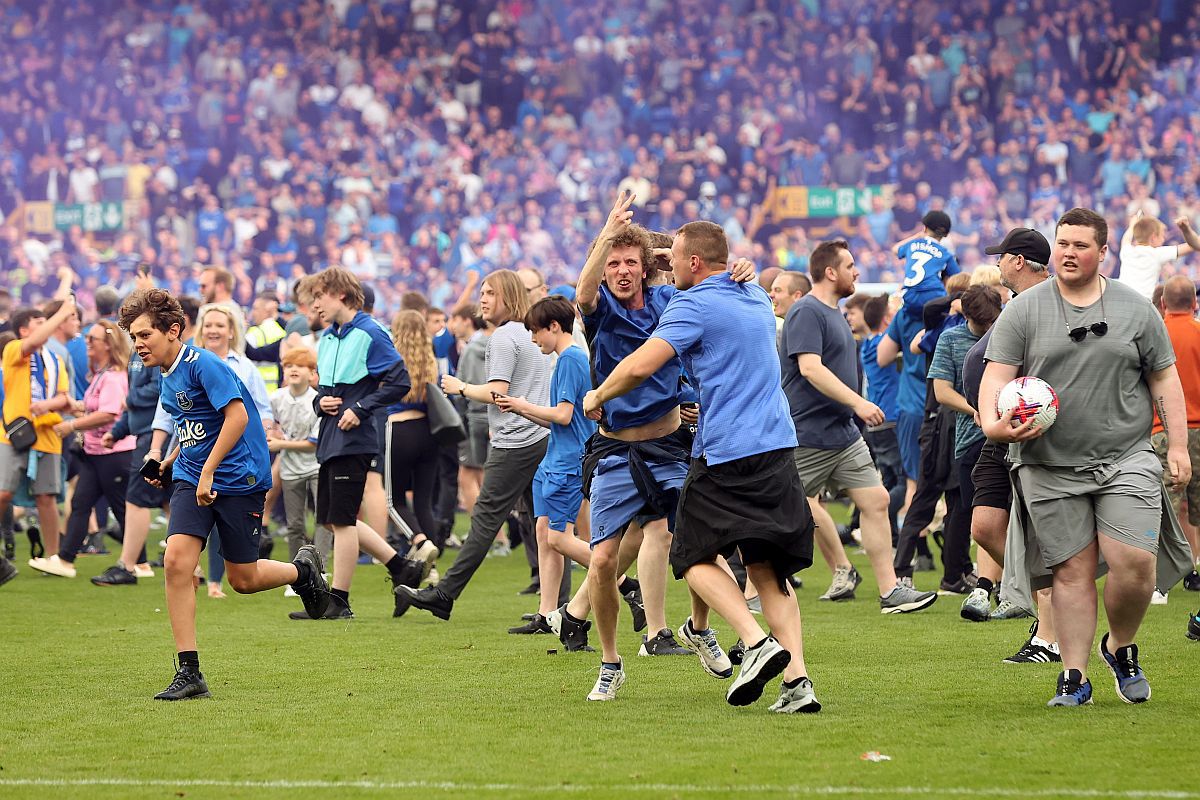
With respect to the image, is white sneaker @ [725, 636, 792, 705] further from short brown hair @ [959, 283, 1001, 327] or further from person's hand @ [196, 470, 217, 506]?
short brown hair @ [959, 283, 1001, 327]

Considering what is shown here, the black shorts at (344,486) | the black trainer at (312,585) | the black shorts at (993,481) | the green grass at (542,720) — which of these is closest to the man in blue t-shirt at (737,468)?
the green grass at (542,720)

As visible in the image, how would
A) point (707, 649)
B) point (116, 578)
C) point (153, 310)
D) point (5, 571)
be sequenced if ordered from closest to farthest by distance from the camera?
point (707, 649) → point (153, 310) → point (5, 571) → point (116, 578)

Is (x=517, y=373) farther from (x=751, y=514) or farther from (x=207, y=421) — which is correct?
(x=751, y=514)

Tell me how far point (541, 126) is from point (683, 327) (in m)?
24.5

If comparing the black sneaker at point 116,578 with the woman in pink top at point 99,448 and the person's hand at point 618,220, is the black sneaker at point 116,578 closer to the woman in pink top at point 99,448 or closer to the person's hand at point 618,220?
the woman in pink top at point 99,448

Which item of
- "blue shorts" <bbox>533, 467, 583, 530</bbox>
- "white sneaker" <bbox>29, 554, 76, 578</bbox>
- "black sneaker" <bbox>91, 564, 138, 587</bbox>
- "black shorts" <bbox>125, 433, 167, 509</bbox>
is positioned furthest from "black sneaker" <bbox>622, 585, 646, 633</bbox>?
"white sneaker" <bbox>29, 554, 76, 578</bbox>

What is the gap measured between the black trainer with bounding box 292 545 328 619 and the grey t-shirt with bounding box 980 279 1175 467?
3.50 meters

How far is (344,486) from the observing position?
9.44 m

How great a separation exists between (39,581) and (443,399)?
10.3ft

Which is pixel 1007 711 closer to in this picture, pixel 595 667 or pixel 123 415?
pixel 595 667

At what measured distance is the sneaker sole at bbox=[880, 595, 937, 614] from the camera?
9125 millimetres

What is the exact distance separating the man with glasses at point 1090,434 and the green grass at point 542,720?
0.39 metres

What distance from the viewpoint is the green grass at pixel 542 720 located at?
497cm

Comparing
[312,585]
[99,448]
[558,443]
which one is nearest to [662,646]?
[558,443]
